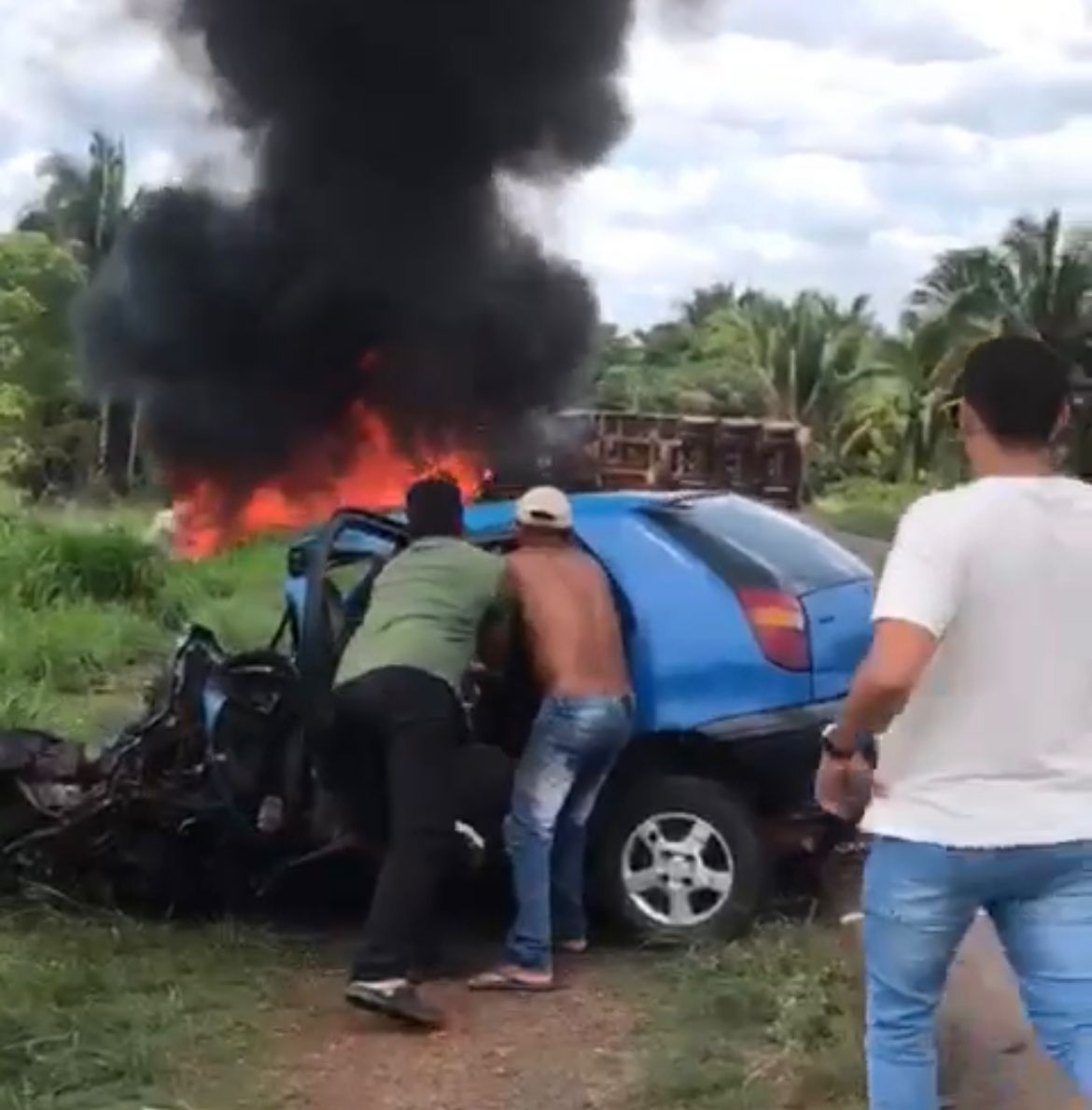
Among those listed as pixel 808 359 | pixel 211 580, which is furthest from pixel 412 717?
pixel 808 359

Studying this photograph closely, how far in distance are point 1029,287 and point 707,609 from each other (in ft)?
114

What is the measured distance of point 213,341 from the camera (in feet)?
69.6

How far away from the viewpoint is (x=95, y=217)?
113 feet

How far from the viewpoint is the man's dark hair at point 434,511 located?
7000 mm

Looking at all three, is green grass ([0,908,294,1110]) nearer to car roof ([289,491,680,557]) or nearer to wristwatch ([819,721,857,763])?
car roof ([289,491,680,557])

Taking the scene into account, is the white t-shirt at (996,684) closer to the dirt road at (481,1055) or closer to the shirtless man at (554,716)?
the dirt road at (481,1055)

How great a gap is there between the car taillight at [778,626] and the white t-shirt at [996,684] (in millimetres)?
3191

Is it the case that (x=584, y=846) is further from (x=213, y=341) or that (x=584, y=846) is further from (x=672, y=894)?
(x=213, y=341)

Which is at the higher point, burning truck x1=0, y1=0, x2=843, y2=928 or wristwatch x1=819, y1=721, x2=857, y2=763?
burning truck x1=0, y1=0, x2=843, y2=928

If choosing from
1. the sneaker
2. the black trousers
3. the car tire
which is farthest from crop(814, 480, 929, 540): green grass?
the sneaker

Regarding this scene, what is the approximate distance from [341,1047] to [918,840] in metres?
2.63

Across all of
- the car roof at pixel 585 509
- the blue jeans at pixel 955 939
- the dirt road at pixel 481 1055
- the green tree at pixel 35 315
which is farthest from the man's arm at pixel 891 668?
the green tree at pixel 35 315

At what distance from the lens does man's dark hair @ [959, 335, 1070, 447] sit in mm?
4176

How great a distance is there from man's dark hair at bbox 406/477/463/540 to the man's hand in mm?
2873
